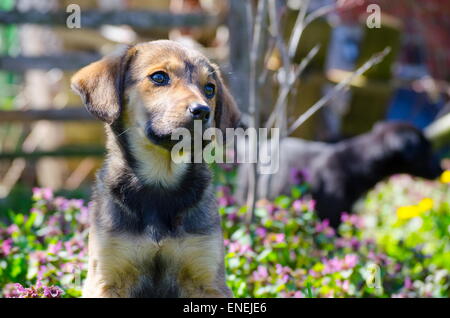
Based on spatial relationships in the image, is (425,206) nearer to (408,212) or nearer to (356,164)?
(408,212)

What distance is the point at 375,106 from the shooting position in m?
8.30

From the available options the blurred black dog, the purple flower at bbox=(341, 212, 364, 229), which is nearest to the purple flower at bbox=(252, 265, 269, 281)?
the purple flower at bbox=(341, 212, 364, 229)

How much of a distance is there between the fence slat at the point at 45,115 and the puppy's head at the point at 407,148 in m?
3.30

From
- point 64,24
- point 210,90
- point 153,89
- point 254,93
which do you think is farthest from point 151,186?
point 64,24

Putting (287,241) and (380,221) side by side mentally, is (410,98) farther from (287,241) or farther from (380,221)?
(287,241)

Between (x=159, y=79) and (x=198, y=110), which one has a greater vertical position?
(x=159, y=79)

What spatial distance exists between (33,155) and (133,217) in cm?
480

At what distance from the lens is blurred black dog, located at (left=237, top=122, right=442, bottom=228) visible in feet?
21.6

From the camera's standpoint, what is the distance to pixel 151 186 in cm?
375

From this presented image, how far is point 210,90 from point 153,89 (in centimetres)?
37

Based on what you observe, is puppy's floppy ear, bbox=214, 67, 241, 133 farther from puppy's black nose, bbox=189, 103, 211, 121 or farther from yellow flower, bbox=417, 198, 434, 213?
yellow flower, bbox=417, 198, 434, 213

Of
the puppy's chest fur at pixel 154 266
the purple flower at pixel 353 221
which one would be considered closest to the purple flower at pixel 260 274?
the puppy's chest fur at pixel 154 266

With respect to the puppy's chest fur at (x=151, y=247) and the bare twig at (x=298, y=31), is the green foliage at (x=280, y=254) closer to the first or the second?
the puppy's chest fur at (x=151, y=247)
